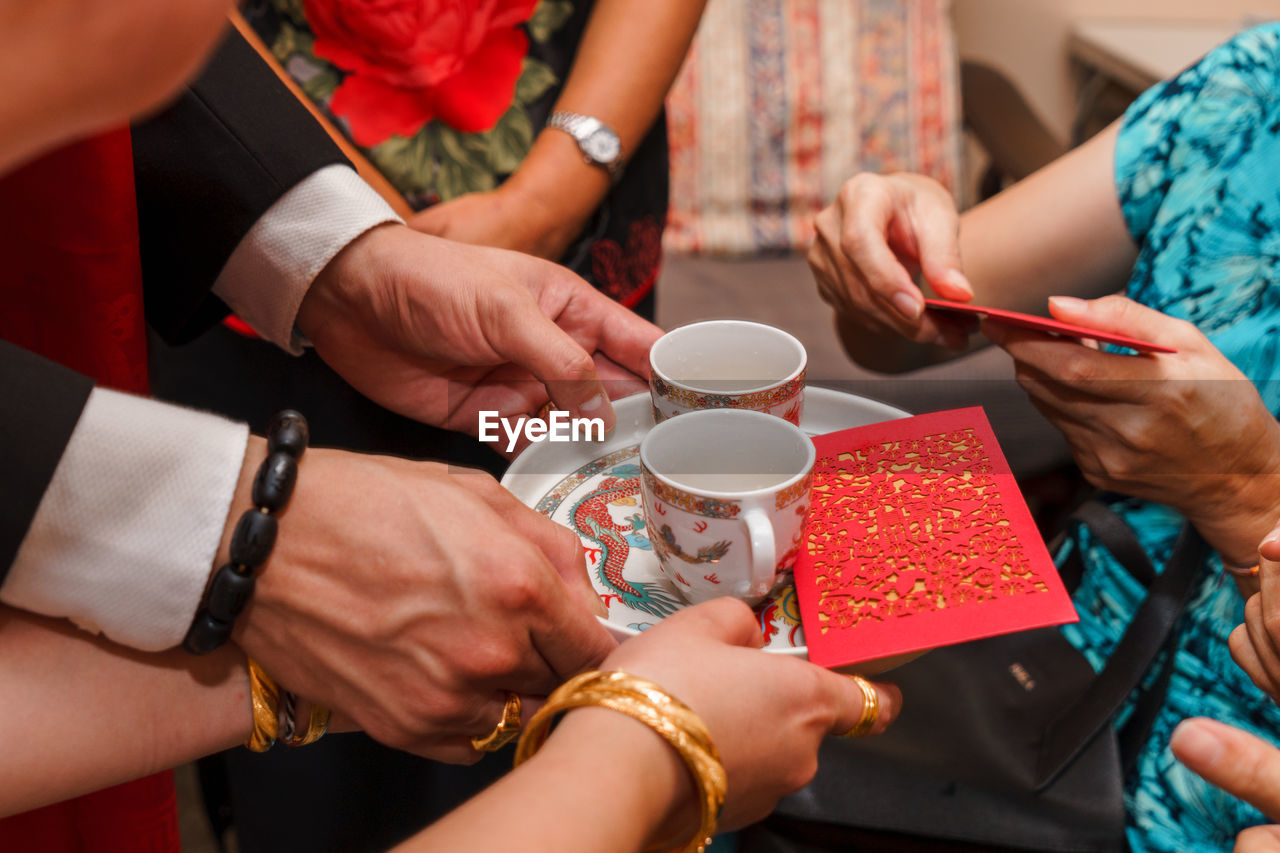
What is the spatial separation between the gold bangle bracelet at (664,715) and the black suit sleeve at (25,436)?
Answer: 0.30 meters

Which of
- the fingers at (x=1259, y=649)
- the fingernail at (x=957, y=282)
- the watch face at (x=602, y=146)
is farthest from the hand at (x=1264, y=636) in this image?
the watch face at (x=602, y=146)

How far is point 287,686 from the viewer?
0.62 m

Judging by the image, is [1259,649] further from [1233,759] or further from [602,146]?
[602,146]

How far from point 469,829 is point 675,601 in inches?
10.4

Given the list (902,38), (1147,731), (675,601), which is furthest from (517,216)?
(902,38)

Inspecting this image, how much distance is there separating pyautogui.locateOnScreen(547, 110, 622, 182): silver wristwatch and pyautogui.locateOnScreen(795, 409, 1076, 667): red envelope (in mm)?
472

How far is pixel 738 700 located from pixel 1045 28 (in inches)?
109

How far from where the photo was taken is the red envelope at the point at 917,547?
56 centimetres

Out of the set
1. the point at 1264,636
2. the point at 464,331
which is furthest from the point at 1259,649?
the point at 464,331

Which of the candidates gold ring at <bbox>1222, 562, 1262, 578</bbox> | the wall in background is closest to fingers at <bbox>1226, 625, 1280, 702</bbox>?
gold ring at <bbox>1222, 562, 1262, 578</bbox>

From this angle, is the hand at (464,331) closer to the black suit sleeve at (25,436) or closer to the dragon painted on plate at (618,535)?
the dragon painted on plate at (618,535)

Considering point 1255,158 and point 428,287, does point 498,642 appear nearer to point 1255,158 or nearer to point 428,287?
point 428,287

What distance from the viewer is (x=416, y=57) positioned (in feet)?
3.11

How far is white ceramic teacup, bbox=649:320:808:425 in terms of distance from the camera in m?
0.76
